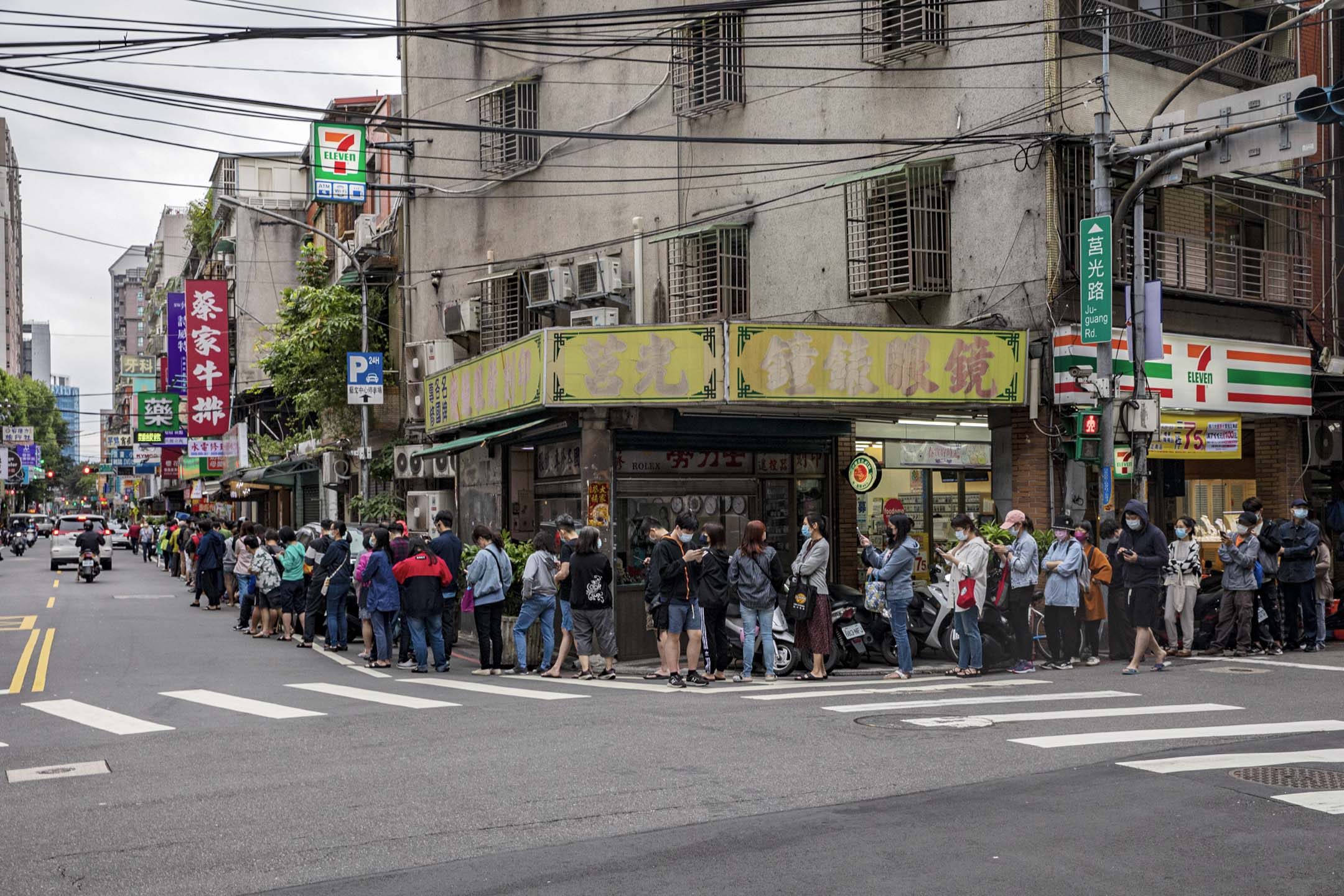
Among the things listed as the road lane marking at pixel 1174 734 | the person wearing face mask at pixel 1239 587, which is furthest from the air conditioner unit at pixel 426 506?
the road lane marking at pixel 1174 734

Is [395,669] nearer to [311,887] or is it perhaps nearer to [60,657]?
[60,657]

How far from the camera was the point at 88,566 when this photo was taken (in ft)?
123

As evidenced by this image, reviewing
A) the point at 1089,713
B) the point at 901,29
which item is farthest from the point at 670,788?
the point at 901,29

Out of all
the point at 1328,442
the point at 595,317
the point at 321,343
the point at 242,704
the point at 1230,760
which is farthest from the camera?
the point at 321,343

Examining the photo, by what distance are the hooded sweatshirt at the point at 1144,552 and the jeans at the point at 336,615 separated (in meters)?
10.8

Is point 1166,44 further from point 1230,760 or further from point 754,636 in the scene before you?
point 1230,760

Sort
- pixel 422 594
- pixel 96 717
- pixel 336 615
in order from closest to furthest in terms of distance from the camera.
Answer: pixel 96 717 → pixel 422 594 → pixel 336 615

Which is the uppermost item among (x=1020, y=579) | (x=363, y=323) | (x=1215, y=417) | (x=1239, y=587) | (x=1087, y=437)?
(x=363, y=323)

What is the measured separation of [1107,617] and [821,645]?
4.27 metres

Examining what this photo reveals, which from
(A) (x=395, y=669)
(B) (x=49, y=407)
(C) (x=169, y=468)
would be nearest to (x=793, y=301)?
(A) (x=395, y=669)

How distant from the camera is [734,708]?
39.7ft

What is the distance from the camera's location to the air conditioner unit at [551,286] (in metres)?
24.4

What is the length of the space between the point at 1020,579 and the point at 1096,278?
4.22 meters

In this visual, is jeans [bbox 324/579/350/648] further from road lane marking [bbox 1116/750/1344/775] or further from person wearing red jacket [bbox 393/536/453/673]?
road lane marking [bbox 1116/750/1344/775]
